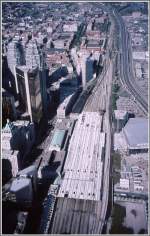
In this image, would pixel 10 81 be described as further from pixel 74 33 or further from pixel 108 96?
pixel 74 33

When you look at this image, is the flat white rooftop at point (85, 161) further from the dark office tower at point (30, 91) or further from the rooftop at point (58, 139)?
the dark office tower at point (30, 91)

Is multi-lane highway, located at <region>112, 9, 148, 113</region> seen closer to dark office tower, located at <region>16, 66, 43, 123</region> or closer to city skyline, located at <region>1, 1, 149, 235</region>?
city skyline, located at <region>1, 1, 149, 235</region>

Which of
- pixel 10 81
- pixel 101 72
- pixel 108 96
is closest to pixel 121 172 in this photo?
pixel 108 96

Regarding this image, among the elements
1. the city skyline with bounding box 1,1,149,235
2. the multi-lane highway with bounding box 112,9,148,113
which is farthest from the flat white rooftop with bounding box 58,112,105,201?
the multi-lane highway with bounding box 112,9,148,113

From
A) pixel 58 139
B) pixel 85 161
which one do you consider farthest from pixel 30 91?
pixel 85 161

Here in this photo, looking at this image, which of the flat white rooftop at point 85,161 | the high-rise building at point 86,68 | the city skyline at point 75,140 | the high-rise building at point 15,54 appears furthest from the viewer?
the high-rise building at point 86,68

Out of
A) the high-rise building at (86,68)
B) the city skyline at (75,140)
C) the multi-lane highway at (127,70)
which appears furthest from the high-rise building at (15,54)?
the multi-lane highway at (127,70)
